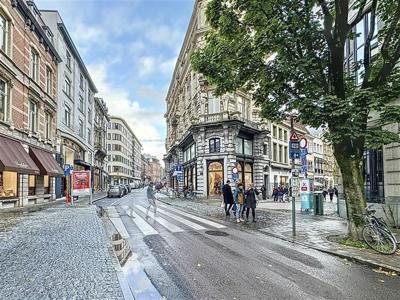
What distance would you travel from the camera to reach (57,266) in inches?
230

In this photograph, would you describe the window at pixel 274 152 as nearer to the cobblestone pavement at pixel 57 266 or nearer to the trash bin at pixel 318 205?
the trash bin at pixel 318 205

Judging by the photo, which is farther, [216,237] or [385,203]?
[385,203]

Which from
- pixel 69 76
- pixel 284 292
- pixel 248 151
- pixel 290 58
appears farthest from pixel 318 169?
pixel 284 292

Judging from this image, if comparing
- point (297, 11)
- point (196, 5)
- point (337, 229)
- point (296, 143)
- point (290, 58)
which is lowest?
point (337, 229)

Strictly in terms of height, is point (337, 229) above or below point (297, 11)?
below

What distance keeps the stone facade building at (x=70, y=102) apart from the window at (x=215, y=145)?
1448cm

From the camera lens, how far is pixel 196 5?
36312 mm

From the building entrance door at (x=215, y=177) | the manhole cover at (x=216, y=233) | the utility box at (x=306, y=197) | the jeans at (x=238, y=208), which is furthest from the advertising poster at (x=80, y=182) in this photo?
the manhole cover at (x=216, y=233)

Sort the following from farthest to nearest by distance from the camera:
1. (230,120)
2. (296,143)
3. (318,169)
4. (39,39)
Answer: (318,169) → (230,120) → (39,39) → (296,143)

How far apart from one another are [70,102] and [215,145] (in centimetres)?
1650

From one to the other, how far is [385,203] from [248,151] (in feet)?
79.6

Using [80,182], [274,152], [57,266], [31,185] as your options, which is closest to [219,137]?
[274,152]

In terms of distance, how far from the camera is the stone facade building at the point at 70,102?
31.5 meters

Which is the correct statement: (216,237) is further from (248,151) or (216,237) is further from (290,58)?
(248,151)
